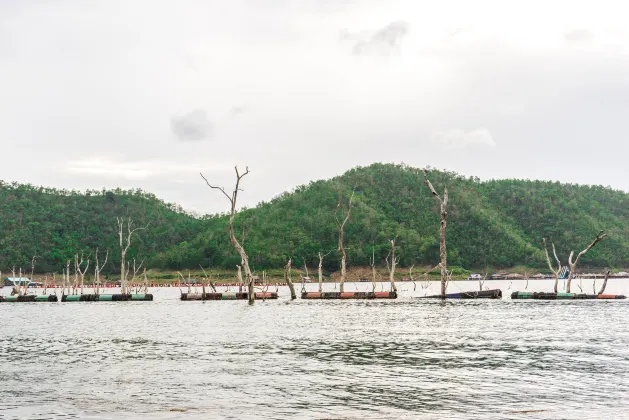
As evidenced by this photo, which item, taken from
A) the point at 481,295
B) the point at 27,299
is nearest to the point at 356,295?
the point at 481,295

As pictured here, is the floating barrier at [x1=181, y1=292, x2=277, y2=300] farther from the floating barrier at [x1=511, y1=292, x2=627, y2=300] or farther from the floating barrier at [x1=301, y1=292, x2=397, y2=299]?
the floating barrier at [x1=511, y1=292, x2=627, y2=300]

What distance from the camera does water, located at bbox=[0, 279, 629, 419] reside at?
20281mm

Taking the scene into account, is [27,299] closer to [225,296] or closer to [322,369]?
[225,296]

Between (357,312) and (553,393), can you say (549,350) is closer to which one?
(553,393)

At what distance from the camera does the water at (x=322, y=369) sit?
20.3 metres

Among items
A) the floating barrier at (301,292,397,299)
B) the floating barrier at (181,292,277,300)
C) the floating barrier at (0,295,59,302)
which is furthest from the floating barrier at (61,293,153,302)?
the floating barrier at (301,292,397,299)

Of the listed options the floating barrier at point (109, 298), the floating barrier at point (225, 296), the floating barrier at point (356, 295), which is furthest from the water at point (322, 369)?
the floating barrier at point (109, 298)

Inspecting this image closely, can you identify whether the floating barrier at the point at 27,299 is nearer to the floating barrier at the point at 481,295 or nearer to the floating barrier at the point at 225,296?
the floating barrier at the point at 225,296

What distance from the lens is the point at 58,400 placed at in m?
22.1

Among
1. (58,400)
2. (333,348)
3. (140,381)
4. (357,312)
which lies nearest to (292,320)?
(357,312)

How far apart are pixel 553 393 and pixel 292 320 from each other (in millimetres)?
33428

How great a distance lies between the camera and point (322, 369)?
2789cm

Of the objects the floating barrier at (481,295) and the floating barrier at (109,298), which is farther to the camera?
the floating barrier at (109,298)

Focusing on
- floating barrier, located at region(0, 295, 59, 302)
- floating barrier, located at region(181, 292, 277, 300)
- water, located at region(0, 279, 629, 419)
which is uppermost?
floating barrier, located at region(181, 292, 277, 300)
